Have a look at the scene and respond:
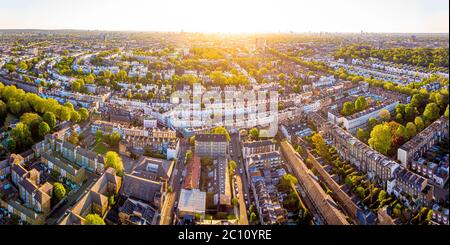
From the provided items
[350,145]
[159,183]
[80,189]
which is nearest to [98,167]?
[80,189]

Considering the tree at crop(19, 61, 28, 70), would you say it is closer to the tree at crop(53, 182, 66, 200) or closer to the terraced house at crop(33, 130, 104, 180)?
the terraced house at crop(33, 130, 104, 180)

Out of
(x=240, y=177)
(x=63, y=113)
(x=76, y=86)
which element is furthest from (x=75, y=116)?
(x=240, y=177)

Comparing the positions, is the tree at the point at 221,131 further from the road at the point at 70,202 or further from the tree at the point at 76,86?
the tree at the point at 76,86

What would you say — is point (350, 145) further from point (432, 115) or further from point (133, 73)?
point (133, 73)

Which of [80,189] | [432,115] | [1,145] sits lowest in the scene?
[80,189]

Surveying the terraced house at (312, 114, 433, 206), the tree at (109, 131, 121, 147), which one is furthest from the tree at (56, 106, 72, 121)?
the terraced house at (312, 114, 433, 206)
